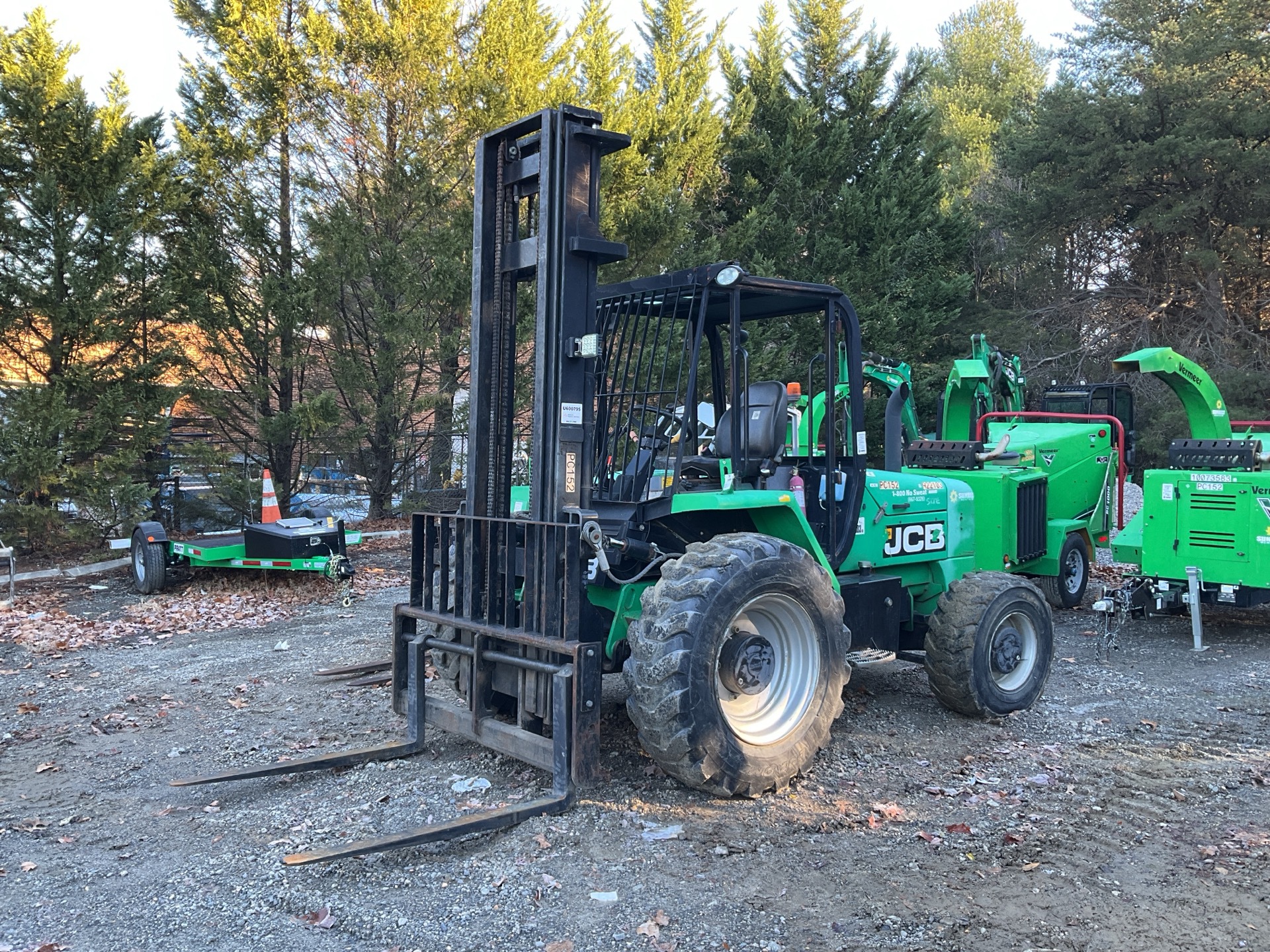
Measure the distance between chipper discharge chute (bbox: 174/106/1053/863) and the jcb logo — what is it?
1.97 feet

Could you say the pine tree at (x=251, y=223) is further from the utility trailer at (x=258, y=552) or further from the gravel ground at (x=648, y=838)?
the gravel ground at (x=648, y=838)

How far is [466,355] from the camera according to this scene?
55.6 feet

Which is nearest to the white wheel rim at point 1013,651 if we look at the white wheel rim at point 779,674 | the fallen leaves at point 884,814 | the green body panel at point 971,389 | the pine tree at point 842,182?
the white wheel rim at point 779,674

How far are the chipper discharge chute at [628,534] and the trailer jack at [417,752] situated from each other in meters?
0.01

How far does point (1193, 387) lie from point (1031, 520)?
2.13 metres

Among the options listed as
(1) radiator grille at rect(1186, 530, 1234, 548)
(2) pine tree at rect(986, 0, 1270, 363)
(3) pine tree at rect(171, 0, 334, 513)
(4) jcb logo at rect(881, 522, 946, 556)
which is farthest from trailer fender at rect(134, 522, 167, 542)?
(2) pine tree at rect(986, 0, 1270, 363)

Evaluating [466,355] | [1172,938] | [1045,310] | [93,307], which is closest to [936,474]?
[1172,938]

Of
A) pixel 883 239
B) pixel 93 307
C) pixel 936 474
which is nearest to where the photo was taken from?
pixel 936 474

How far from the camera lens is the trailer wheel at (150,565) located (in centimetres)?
1123

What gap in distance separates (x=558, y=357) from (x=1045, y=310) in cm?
2377

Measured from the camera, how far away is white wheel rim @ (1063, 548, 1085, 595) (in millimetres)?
11250

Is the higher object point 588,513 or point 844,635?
point 588,513

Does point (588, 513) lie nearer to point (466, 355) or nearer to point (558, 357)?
point (558, 357)

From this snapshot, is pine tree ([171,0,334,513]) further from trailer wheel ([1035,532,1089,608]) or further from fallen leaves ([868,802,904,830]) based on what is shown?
fallen leaves ([868,802,904,830])
